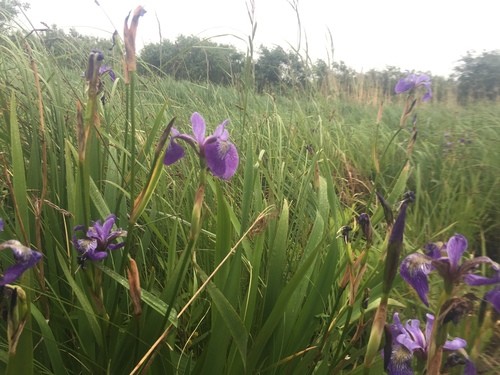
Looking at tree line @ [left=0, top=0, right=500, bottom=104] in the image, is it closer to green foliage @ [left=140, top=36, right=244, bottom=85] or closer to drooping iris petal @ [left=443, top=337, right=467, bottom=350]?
green foliage @ [left=140, top=36, right=244, bottom=85]

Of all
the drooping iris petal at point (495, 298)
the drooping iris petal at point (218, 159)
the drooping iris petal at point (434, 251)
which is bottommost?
the drooping iris petal at point (495, 298)

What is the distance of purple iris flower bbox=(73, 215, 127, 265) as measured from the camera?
0.90 metres

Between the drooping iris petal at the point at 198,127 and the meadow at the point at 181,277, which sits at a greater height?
the drooping iris petal at the point at 198,127

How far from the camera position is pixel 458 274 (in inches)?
25.2

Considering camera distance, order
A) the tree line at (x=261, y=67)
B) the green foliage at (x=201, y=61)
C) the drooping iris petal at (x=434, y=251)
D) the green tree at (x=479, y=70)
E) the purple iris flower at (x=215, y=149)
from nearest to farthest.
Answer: the drooping iris petal at (x=434, y=251) < the purple iris flower at (x=215, y=149) < the tree line at (x=261, y=67) < the green foliage at (x=201, y=61) < the green tree at (x=479, y=70)

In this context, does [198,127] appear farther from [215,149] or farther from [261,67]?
[261,67]

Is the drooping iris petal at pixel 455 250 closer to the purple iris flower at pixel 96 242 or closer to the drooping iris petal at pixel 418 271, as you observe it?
the drooping iris petal at pixel 418 271

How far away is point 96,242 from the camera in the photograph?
36.8 inches

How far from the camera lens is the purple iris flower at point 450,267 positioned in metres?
0.64

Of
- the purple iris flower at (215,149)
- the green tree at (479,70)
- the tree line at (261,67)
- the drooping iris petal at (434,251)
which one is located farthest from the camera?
the green tree at (479,70)

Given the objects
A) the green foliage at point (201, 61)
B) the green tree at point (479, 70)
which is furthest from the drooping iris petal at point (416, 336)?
the green tree at point (479, 70)

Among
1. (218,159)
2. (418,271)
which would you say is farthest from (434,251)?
(218,159)

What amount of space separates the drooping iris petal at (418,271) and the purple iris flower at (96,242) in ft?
1.95

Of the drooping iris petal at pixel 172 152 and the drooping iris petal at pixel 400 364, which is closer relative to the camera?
the drooping iris petal at pixel 400 364
